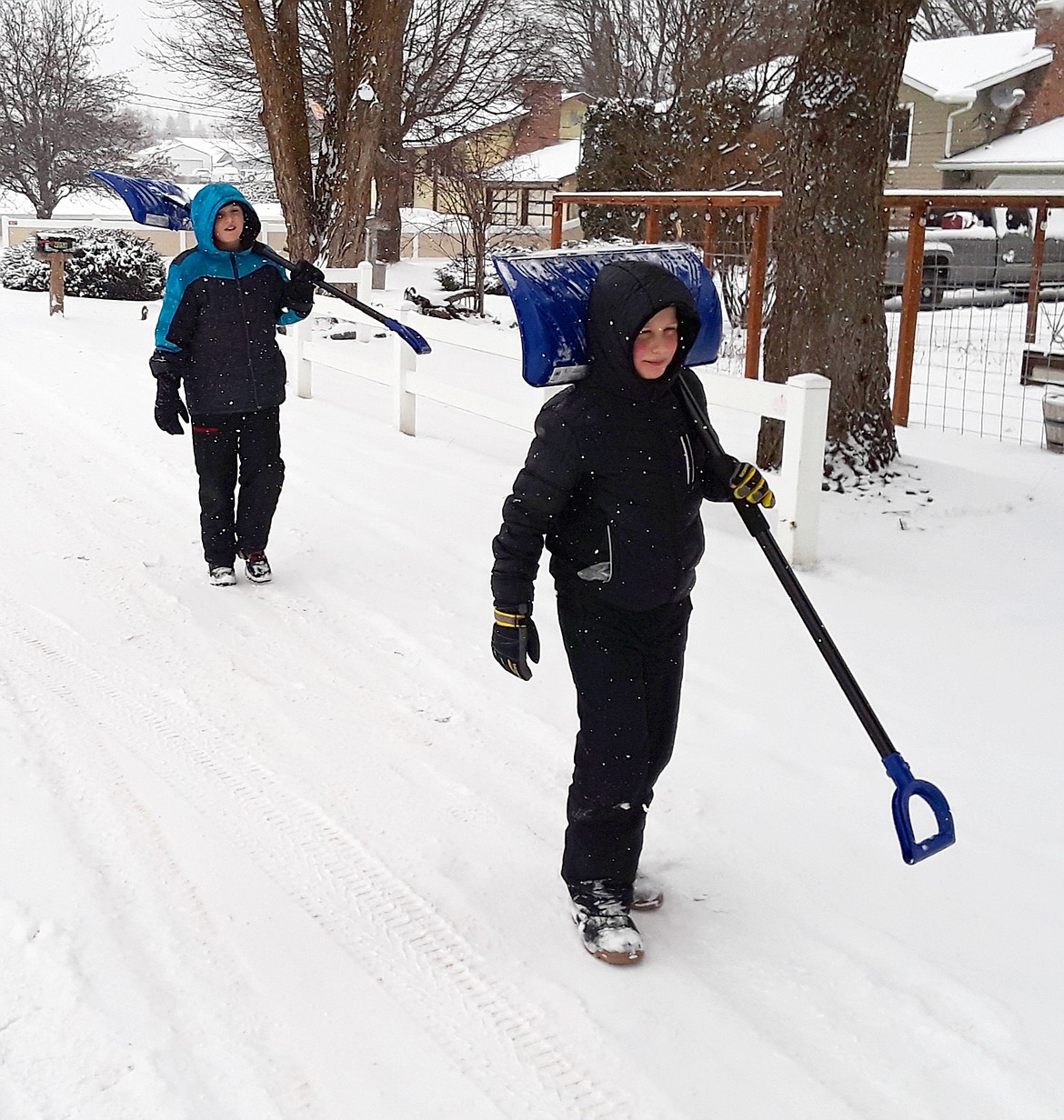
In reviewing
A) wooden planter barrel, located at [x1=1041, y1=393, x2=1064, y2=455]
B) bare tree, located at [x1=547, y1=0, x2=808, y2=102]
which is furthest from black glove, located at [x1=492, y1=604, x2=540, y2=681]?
bare tree, located at [x1=547, y1=0, x2=808, y2=102]

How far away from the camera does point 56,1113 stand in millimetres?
2566

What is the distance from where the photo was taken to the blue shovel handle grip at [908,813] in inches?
121

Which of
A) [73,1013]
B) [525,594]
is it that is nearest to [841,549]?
[525,594]

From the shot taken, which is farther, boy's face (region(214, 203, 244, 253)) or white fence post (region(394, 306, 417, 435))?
white fence post (region(394, 306, 417, 435))

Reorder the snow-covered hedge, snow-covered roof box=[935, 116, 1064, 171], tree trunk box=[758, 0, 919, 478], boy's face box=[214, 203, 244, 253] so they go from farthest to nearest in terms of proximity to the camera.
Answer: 1. snow-covered roof box=[935, 116, 1064, 171]
2. the snow-covered hedge
3. tree trunk box=[758, 0, 919, 478]
4. boy's face box=[214, 203, 244, 253]

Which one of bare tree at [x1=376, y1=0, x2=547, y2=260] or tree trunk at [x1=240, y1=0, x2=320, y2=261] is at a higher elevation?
bare tree at [x1=376, y1=0, x2=547, y2=260]

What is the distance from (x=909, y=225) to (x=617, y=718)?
762 cm

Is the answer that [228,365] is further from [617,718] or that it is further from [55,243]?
[55,243]

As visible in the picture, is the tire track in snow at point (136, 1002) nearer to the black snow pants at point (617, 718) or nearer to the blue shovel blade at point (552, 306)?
the black snow pants at point (617, 718)

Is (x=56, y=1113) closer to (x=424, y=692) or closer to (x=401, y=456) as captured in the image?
(x=424, y=692)

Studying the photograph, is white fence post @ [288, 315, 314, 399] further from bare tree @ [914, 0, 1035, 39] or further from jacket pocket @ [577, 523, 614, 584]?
bare tree @ [914, 0, 1035, 39]

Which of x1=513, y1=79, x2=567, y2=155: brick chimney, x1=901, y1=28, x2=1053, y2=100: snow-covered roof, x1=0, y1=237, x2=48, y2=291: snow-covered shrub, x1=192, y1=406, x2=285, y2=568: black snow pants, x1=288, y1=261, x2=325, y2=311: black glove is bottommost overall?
x1=192, y1=406, x2=285, y2=568: black snow pants

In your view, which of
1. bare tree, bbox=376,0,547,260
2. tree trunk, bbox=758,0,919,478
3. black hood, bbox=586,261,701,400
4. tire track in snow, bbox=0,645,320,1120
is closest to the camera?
tire track in snow, bbox=0,645,320,1120

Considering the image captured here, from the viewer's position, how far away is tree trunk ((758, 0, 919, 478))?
294 inches
